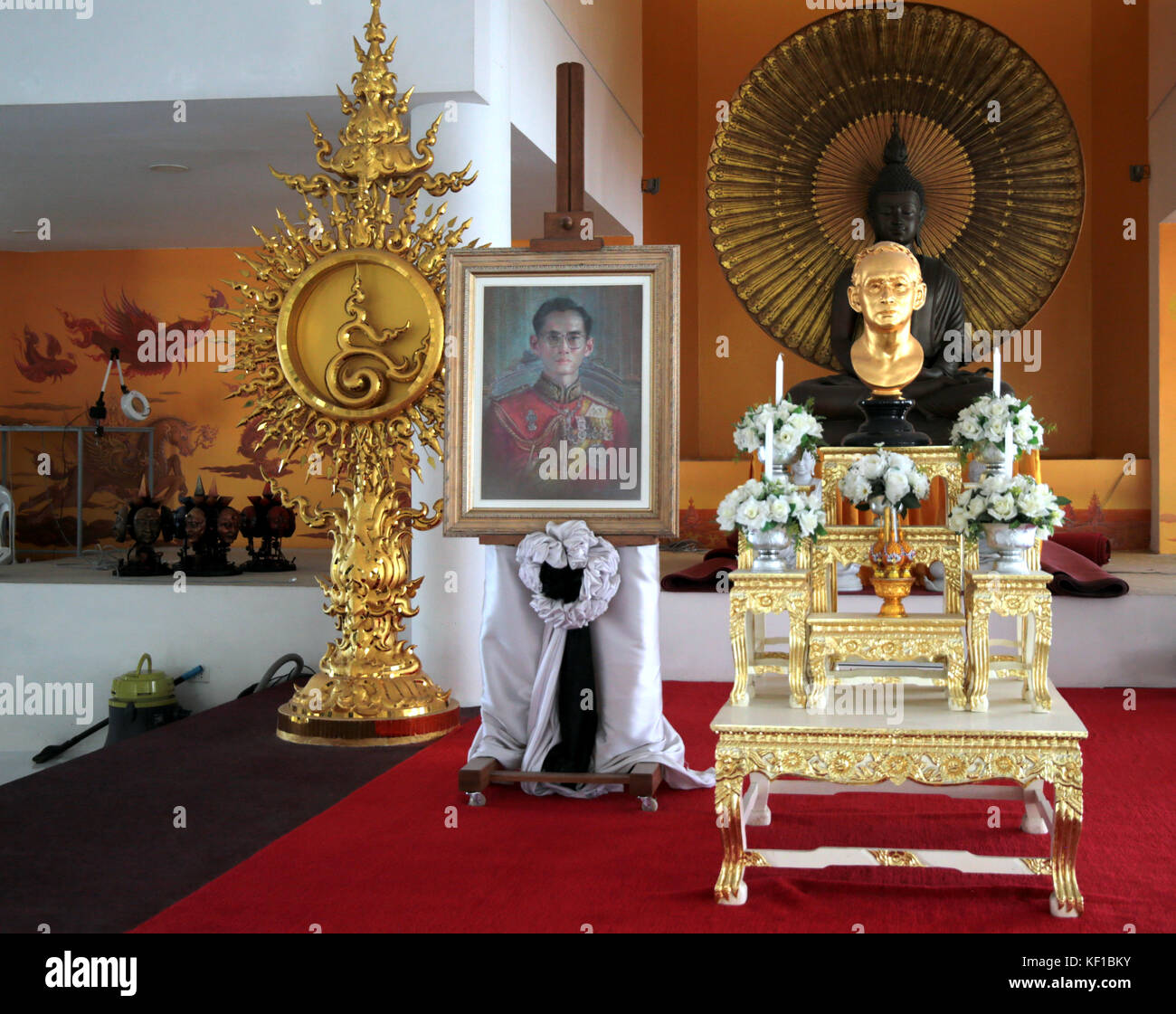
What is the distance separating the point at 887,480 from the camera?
9.55 feet

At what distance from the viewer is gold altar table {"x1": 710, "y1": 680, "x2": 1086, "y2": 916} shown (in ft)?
8.64

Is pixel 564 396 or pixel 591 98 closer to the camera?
pixel 564 396

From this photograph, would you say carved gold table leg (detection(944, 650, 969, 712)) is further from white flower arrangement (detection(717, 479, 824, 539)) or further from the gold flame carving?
the gold flame carving

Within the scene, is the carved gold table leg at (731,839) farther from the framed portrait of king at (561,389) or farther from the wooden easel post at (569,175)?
the wooden easel post at (569,175)

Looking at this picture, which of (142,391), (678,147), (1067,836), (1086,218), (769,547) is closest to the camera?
(1067,836)

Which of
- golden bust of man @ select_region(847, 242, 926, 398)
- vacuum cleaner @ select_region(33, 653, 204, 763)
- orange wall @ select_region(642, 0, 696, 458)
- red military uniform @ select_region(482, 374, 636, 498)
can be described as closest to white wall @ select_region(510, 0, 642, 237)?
orange wall @ select_region(642, 0, 696, 458)

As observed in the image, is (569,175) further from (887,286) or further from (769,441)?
(769,441)

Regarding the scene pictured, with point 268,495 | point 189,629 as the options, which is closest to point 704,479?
point 268,495

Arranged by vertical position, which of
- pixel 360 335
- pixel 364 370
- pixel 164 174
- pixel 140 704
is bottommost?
pixel 140 704

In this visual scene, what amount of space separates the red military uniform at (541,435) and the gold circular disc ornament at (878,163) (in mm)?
5358

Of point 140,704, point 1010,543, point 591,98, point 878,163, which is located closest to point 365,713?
point 140,704

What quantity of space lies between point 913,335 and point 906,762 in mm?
5515

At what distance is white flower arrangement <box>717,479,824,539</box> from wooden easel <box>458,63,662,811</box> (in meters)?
0.73

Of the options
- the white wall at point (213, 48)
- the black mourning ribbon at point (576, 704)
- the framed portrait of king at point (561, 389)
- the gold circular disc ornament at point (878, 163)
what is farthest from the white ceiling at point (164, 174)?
the black mourning ribbon at point (576, 704)
